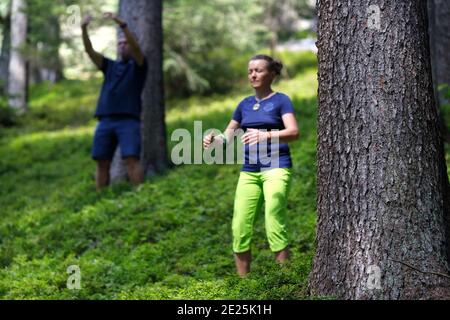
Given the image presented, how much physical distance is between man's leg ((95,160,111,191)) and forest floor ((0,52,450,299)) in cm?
20

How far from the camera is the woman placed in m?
5.97

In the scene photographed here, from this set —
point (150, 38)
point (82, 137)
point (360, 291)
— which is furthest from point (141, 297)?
point (82, 137)

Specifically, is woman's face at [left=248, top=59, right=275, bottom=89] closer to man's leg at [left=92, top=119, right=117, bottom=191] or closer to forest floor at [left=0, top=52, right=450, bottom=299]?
forest floor at [left=0, top=52, right=450, bottom=299]

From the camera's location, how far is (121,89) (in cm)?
955

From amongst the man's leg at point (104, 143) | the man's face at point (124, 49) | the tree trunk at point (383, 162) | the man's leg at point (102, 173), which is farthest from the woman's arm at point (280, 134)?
the man's leg at point (102, 173)

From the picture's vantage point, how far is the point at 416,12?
4.45 meters

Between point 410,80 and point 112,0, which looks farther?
point 112,0

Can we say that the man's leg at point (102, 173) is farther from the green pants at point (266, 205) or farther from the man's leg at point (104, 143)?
the green pants at point (266, 205)

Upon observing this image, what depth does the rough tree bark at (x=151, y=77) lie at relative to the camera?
420 inches

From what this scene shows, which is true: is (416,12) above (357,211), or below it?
above

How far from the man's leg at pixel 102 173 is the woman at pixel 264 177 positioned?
405 cm

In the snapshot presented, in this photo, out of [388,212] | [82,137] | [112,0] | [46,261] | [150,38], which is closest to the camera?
[388,212]
